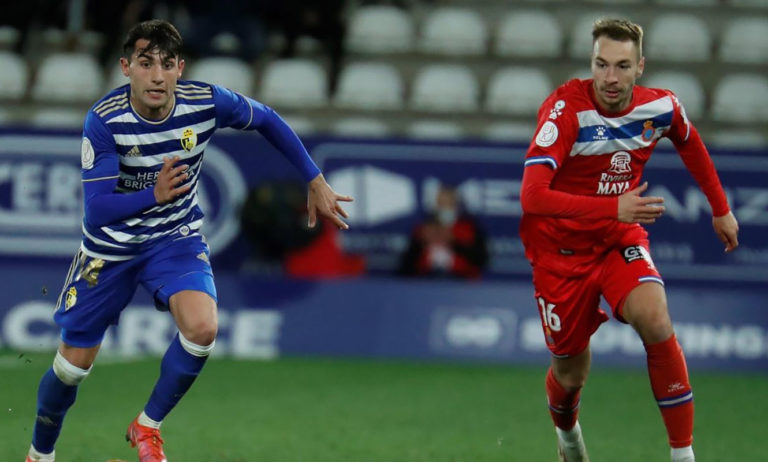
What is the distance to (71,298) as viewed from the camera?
631cm

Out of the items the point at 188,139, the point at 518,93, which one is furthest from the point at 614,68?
the point at 518,93

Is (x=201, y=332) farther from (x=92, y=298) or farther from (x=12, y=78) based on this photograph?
(x=12, y=78)

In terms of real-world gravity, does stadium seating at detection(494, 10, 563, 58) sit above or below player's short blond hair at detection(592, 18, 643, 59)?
below

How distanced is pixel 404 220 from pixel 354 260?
2.05ft

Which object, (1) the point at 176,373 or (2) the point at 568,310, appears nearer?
(1) the point at 176,373

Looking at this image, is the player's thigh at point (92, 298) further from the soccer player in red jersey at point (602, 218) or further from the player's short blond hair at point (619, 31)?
the player's short blond hair at point (619, 31)

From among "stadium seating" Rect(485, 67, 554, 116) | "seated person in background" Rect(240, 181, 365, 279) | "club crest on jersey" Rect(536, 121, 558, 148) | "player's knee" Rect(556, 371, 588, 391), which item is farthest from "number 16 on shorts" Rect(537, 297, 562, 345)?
"stadium seating" Rect(485, 67, 554, 116)

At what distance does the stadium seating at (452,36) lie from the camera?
1480 cm

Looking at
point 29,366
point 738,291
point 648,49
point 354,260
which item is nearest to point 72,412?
point 29,366

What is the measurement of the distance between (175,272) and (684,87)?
9.20m

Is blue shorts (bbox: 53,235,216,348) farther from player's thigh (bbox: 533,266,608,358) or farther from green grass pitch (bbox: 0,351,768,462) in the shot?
player's thigh (bbox: 533,266,608,358)

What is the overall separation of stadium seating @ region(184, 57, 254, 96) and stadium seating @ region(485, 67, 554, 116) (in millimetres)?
2581

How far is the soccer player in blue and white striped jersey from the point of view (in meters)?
6.07

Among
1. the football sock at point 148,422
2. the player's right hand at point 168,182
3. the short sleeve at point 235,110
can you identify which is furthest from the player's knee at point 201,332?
the short sleeve at point 235,110
